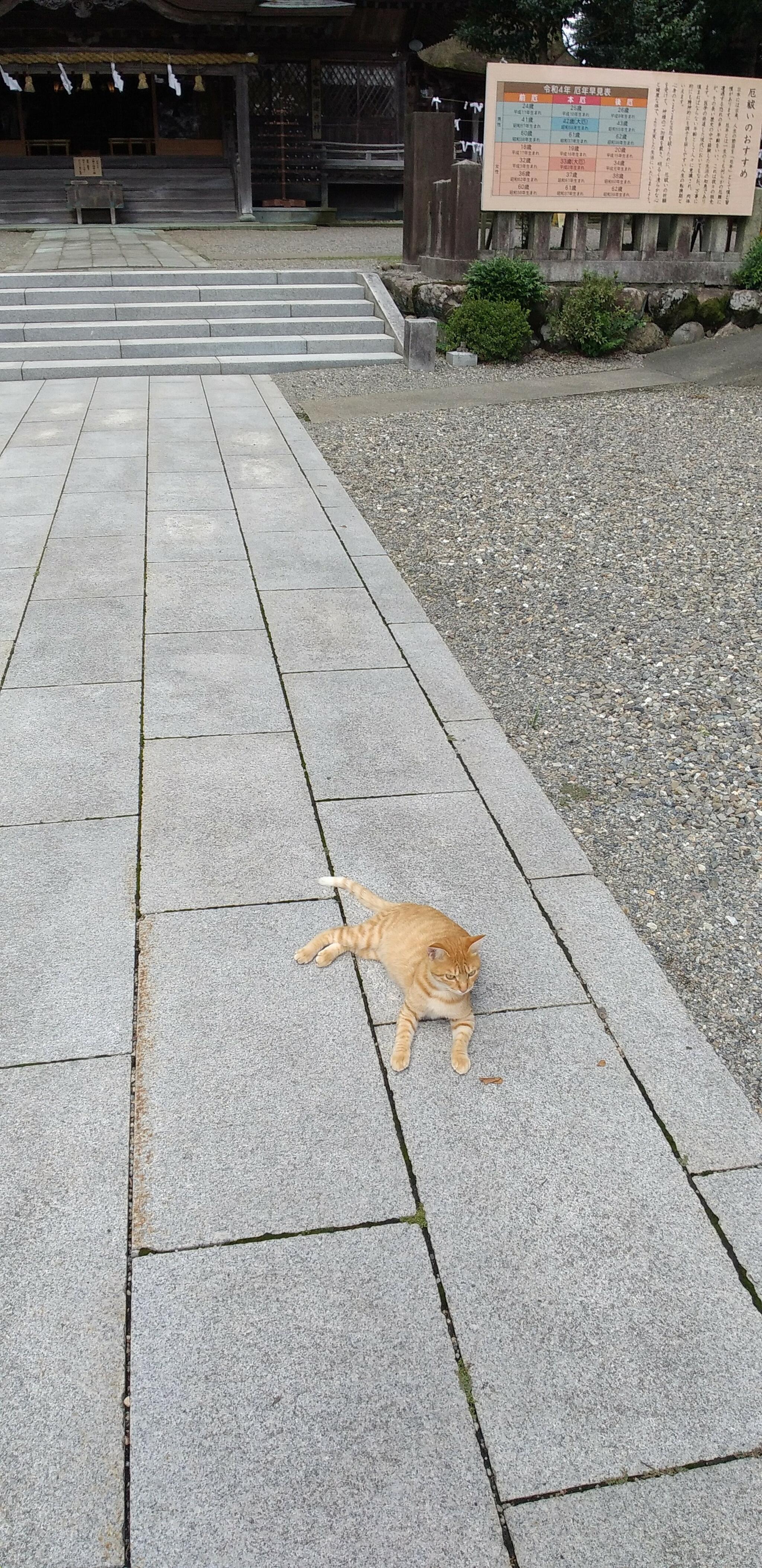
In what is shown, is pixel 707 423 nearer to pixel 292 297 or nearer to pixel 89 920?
pixel 292 297

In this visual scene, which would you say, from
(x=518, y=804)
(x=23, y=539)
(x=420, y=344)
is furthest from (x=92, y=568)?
(x=420, y=344)

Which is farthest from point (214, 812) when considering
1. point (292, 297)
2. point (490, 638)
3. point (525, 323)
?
point (292, 297)

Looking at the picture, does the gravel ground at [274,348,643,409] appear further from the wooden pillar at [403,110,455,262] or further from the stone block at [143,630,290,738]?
the stone block at [143,630,290,738]

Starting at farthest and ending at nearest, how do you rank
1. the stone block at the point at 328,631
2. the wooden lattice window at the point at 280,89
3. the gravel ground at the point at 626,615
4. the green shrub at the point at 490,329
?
the wooden lattice window at the point at 280,89 < the green shrub at the point at 490,329 < the stone block at the point at 328,631 < the gravel ground at the point at 626,615

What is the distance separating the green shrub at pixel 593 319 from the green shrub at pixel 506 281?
0.36 metres

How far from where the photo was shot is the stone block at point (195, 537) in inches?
259

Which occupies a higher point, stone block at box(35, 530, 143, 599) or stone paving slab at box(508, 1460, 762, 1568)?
stone block at box(35, 530, 143, 599)

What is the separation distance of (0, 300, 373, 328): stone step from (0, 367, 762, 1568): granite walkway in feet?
30.7

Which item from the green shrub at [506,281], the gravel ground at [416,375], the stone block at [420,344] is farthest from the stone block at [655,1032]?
the green shrub at [506,281]

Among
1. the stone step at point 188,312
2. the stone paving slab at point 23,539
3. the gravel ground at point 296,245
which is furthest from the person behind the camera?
the gravel ground at point 296,245

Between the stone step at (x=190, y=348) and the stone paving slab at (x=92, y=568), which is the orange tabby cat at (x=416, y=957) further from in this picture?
the stone step at (x=190, y=348)

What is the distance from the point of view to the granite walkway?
1.96 m

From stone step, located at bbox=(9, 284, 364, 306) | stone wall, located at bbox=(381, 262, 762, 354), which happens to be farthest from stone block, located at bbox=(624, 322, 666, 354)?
stone step, located at bbox=(9, 284, 364, 306)

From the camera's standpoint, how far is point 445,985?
112 inches
